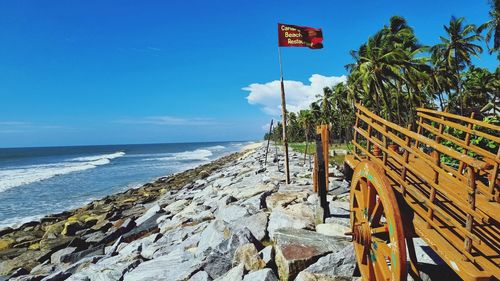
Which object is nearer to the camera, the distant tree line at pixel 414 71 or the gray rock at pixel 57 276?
the gray rock at pixel 57 276

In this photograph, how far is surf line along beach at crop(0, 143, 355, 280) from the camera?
534cm

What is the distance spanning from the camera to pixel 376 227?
4.04m

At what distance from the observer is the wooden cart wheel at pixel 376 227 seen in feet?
10.1

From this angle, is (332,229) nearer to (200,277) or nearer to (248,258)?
(248,258)

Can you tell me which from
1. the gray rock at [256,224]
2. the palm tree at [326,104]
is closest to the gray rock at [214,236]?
the gray rock at [256,224]

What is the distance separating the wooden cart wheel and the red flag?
21.0 feet

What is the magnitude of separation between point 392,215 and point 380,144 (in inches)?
43.0

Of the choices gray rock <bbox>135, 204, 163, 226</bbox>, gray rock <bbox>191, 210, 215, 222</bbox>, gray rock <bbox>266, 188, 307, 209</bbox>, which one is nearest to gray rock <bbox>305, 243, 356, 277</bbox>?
gray rock <bbox>266, 188, 307, 209</bbox>

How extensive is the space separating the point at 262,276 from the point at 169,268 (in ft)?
6.80

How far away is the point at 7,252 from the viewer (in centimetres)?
1077

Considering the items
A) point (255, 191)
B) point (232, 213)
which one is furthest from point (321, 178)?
point (255, 191)

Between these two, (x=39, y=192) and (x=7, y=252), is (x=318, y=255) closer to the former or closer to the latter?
(x=7, y=252)

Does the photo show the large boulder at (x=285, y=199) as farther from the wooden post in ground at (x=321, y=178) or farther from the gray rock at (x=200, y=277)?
the gray rock at (x=200, y=277)

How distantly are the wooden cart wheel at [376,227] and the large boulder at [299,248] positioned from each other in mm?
819
